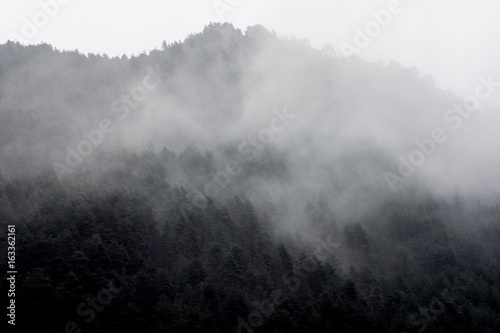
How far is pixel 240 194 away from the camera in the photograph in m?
104

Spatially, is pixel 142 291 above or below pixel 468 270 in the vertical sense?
above

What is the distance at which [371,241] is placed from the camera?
9306cm

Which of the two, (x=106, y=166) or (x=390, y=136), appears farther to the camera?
(x=390, y=136)

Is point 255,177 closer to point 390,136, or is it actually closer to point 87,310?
point 390,136

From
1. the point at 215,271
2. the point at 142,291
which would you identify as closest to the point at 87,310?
the point at 142,291

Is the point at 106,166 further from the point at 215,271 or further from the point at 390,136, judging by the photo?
the point at 390,136

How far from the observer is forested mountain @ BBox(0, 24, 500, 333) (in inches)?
2317

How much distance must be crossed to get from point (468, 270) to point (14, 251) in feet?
246

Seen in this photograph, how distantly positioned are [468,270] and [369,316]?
32468 mm

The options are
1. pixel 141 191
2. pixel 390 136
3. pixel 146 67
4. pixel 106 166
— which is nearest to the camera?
pixel 141 191

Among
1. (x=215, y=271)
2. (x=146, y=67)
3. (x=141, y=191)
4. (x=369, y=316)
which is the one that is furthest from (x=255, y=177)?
(x=146, y=67)

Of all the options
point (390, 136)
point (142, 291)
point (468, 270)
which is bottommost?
point (468, 270)

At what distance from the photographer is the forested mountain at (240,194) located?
5884cm

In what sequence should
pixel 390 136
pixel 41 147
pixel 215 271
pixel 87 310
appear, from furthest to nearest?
1. pixel 390 136
2. pixel 41 147
3. pixel 215 271
4. pixel 87 310
